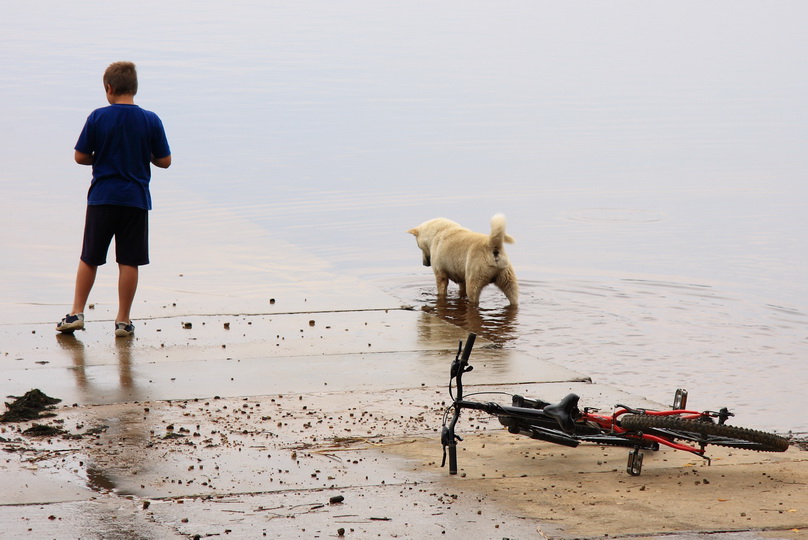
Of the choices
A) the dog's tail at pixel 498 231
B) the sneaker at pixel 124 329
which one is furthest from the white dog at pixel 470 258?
the sneaker at pixel 124 329

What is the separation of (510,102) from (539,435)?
28895 millimetres

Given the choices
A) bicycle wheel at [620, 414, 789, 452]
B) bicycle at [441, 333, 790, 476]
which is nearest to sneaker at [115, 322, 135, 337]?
bicycle at [441, 333, 790, 476]

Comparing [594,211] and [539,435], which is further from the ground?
[594,211]

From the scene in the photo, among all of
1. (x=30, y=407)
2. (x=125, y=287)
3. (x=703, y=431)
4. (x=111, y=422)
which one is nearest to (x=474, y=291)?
(x=125, y=287)

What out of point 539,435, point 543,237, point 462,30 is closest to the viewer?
point 539,435

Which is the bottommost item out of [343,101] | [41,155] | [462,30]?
[41,155]

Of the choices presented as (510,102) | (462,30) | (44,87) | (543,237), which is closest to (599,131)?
(510,102)

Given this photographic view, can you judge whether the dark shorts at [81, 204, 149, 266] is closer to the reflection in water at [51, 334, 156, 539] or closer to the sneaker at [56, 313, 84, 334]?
the sneaker at [56, 313, 84, 334]

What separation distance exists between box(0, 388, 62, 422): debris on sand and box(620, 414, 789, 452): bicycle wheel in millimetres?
3539

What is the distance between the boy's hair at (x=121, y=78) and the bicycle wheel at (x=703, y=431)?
5.20 metres

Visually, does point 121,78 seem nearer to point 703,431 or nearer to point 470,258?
point 470,258

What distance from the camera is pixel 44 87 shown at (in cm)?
3478

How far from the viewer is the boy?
30.2 ft

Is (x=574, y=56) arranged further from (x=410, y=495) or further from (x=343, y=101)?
(x=410, y=495)
